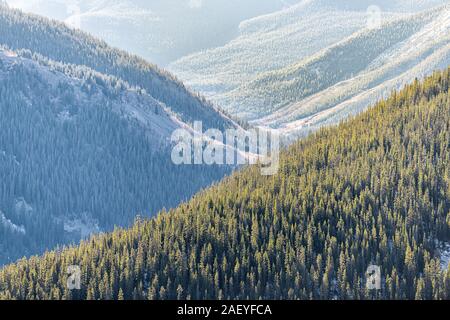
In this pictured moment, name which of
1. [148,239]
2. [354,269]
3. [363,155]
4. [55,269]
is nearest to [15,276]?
[55,269]

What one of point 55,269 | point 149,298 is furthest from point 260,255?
point 55,269

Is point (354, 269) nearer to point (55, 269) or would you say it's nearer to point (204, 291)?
point (204, 291)

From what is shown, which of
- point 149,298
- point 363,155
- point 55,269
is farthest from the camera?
point 363,155
